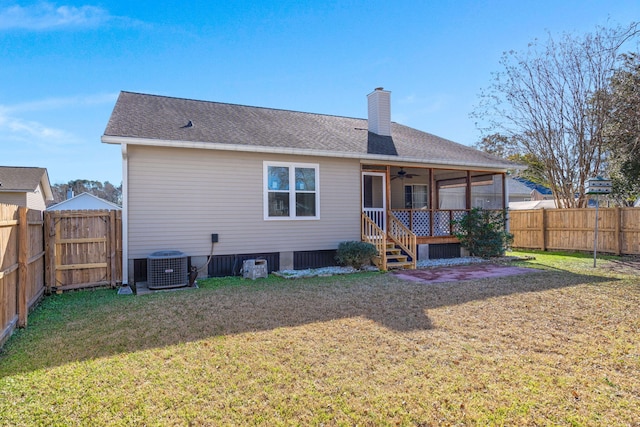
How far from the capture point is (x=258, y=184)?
362 inches

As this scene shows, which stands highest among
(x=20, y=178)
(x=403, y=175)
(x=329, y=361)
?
(x=20, y=178)

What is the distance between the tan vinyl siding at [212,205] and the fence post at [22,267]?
118 inches

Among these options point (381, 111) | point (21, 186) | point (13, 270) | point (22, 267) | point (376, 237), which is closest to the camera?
point (13, 270)

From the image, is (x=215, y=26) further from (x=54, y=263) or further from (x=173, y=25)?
(x=54, y=263)

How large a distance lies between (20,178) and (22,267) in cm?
1999

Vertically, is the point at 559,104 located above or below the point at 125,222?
above

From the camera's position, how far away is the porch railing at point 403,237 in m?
10.0

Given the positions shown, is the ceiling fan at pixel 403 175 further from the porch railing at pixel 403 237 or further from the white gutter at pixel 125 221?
the white gutter at pixel 125 221

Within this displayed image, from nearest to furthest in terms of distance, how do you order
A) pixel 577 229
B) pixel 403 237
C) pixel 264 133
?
pixel 264 133 < pixel 403 237 < pixel 577 229

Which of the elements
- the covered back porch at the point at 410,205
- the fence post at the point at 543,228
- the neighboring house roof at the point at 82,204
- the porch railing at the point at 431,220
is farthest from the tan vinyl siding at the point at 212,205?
the neighboring house roof at the point at 82,204

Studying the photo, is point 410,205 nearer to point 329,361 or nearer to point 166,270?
point 166,270

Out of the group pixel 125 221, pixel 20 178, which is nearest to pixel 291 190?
pixel 125 221

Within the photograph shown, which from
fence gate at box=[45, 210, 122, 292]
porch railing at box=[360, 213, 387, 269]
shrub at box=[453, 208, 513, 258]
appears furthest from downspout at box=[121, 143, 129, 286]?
shrub at box=[453, 208, 513, 258]

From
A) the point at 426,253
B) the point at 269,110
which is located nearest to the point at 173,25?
the point at 269,110
